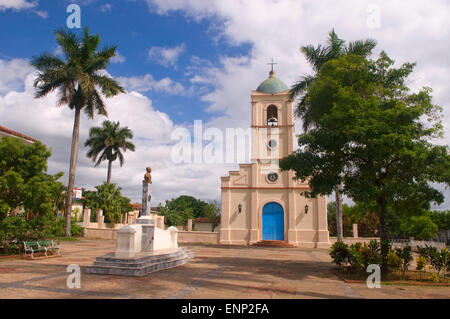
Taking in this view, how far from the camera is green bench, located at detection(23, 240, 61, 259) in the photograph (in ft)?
44.9

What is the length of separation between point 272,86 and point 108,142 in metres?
19.7

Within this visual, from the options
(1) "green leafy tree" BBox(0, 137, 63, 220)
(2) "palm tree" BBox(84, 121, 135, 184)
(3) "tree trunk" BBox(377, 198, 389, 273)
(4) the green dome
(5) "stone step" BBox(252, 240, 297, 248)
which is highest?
(4) the green dome

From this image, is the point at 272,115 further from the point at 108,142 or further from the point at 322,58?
the point at 108,142

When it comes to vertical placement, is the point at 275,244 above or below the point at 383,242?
below

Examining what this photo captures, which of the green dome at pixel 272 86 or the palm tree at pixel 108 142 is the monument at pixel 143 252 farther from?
the palm tree at pixel 108 142

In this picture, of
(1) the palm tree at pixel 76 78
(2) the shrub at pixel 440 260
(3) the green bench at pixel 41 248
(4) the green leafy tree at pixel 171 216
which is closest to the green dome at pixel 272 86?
(1) the palm tree at pixel 76 78

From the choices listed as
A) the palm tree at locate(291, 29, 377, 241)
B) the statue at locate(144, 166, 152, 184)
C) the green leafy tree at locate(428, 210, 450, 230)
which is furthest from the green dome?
the green leafy tree at locate(428, 210, 450, 230)

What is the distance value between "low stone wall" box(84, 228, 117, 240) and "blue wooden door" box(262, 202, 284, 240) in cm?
1387

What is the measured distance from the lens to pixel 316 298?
756 cm

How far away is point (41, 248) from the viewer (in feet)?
45.6

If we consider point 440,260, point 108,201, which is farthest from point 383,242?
point 108,201

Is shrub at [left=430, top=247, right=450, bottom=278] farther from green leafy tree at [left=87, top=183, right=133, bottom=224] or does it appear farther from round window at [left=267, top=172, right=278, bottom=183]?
green leafy tree at [left=87, top=183, right=133, bottom=224]

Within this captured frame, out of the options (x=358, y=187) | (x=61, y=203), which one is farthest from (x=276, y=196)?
(x=61, y=203)
